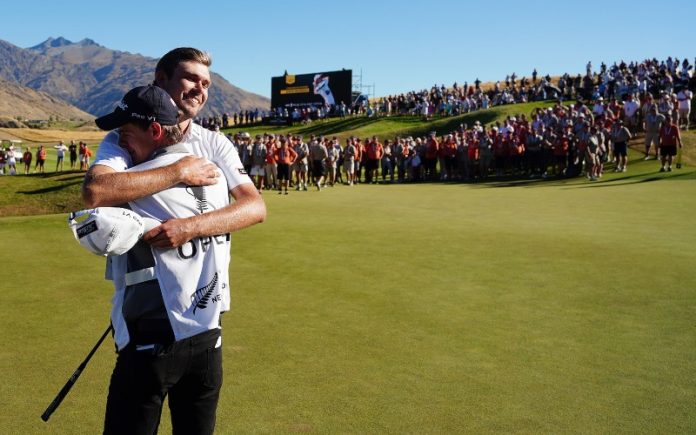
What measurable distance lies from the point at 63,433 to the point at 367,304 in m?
3.74

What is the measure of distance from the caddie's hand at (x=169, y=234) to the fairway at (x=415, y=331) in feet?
6.88

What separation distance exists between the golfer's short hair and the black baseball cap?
1.77 ft

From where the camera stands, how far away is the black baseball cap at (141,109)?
2494 millimetres

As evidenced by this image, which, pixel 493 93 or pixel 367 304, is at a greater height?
pixel 493 93

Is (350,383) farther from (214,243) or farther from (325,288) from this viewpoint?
(325,288)

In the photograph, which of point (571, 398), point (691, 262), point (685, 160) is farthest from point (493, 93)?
point (571, 398)

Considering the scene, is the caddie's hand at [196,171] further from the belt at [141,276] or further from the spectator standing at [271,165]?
the spectator standing at [271,165]

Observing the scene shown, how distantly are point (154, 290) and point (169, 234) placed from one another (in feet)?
0.77

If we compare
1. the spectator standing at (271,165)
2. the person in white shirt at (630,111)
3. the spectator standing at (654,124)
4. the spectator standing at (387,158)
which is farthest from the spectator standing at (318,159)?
the person in white shirt at (630,111)

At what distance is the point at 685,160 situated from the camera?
26391 millimetres

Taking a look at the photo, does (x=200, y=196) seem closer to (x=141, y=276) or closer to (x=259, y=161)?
(x=141, y=276)

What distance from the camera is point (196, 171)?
2.56 metres

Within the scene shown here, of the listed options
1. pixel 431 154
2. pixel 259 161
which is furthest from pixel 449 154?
pixel 259 161

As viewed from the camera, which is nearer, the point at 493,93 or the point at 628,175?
the point at 628,175
